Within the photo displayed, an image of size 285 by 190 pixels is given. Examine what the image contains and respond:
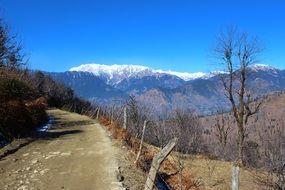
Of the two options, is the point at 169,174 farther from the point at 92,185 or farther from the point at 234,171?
the point at 234,171

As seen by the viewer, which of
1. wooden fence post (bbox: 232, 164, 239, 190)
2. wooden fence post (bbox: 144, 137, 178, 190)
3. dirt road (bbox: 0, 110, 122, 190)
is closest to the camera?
wooden fence post (bbox: 144, 137, 178, 190)

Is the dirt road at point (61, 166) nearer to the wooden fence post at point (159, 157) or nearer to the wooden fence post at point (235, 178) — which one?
the wooden fence post at point (159, 157)

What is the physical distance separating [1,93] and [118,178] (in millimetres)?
14049

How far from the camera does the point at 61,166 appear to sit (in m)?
17.5

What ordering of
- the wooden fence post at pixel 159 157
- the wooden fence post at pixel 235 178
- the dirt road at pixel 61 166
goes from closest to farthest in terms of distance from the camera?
the wooden fence post at pixel 159 157 → the wooden fence post at pixel 235 178 → the dirt road at pixel 61 166

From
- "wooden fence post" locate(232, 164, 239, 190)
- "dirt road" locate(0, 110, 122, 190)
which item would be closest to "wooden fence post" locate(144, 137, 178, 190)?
"wooden fence post" locate(232, 164, 239, 190)

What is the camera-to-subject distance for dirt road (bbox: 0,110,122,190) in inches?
588

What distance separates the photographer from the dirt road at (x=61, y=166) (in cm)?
1494

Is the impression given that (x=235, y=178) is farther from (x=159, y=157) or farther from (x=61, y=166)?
(x=61, y=166)

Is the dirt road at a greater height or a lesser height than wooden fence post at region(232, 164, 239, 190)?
lesser

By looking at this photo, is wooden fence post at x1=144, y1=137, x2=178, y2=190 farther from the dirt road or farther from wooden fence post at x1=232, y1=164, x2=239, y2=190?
the dirt road

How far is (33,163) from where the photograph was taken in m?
17.9

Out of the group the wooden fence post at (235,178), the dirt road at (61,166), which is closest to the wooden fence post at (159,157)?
the wooden fence post at (235,178)

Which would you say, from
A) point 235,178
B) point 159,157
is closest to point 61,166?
point 159,157
